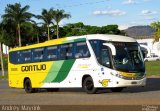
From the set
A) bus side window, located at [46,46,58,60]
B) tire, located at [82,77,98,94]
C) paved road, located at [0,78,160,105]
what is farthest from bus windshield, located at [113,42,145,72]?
bus side window, located at [46,46,58,60]

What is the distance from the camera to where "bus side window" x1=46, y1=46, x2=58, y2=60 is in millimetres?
29109

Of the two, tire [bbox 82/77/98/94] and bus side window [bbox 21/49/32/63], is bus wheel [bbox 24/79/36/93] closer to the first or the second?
bus side window [bbox 21/49/32/63]

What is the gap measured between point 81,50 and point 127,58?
2.58m

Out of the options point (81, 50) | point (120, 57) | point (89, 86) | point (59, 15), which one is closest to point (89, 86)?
point (89, 86)

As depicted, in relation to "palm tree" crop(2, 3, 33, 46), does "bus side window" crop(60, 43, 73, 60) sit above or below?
below

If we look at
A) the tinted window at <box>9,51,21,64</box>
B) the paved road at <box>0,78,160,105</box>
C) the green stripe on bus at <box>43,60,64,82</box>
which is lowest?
the paved road at <box>0,78,160,105</box>

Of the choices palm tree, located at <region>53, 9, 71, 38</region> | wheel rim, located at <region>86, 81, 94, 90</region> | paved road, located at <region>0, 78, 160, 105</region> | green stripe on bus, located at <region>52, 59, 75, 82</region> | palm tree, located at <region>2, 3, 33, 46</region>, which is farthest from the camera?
palm tree, located at <region>53, 9, 71, 38</region>

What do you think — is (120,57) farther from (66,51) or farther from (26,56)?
(26,56)

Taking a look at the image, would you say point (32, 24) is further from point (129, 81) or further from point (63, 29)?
point (129, 81)

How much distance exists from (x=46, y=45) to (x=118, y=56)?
5723 mm

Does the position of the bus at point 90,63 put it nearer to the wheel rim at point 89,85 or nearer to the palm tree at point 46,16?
the wheel rim at point 89,85

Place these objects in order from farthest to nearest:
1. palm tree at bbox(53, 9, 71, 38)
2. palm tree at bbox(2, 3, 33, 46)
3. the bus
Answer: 1. palm tree at bbox(53, 9, 71, 38)
2. palm tree at bbox(2, 3, 33, 46)
3. the bus

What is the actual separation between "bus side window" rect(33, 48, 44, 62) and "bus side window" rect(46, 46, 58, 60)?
598 millimetres

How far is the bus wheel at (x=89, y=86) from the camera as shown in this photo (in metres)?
26.4
